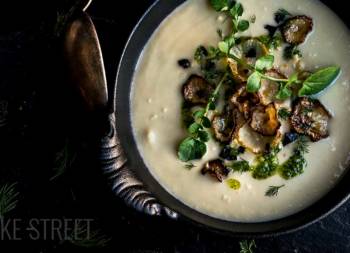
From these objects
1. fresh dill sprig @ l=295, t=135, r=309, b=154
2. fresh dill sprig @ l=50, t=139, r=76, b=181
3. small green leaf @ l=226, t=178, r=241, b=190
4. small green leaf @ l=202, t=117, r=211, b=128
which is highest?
fresh dill sprig @ l=295, t=135, r=309, b=154

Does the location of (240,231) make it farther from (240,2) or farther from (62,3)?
(62,3)

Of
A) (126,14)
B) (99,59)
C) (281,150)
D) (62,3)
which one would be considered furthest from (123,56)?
(281,150)

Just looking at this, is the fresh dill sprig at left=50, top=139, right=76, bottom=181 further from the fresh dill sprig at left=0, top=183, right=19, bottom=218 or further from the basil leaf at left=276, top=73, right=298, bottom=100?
the basil leaf at left=276, top=73, right=298, bottom=100

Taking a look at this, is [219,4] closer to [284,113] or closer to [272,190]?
[284,113]

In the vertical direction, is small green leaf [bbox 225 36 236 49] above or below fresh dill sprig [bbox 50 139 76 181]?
above

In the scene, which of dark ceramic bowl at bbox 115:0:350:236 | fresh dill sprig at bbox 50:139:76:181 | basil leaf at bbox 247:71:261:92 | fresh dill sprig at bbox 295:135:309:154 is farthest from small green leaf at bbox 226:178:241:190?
fresh dill sprig at bbox 50:139:76:181

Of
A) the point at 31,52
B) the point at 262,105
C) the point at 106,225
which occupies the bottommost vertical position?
the point at 106,225

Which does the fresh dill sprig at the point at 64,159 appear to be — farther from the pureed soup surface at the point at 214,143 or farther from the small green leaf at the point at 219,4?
the small green leaf at the point at 219,4
